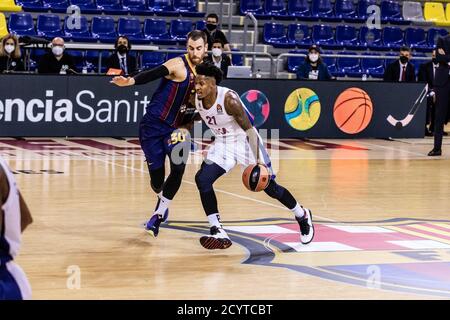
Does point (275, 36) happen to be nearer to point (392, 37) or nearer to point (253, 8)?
point (253, 8)

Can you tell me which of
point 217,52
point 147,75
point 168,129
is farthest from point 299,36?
point 147,75

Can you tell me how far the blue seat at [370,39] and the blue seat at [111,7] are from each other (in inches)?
240

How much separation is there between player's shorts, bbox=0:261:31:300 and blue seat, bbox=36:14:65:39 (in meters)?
17.6

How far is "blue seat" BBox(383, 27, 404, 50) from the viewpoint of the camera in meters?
26.9

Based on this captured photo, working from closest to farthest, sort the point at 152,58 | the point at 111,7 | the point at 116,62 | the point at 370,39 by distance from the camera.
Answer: the point at 116,62
the point at 152,58
the point at 111,7
the point at 370,39

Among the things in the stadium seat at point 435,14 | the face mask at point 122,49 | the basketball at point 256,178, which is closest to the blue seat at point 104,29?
the face mask at point 122,49

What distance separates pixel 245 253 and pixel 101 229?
1.81 m

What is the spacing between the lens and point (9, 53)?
1906 centimetres

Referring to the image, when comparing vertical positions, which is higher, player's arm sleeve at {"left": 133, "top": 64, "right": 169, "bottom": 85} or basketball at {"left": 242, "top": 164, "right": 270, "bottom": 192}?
player's arm sleeve at {"left": 133, "top": 64, "right": 169, "bottom": 85}

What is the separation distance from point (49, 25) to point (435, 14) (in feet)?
34.9

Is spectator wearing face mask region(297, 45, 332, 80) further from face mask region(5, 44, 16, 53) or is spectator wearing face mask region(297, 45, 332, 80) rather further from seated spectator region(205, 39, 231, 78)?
face mask region(5, 44, 16, 53)

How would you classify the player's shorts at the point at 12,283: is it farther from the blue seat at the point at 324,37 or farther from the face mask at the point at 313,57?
the blue seat at the point at 324,37

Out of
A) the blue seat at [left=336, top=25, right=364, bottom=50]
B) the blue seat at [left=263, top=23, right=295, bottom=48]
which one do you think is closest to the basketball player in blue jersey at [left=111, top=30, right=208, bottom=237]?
the blue seat at [left=263, top=23, right=295, bottom=48]
